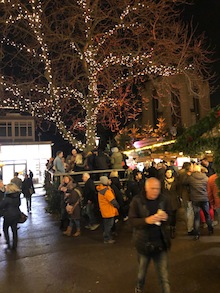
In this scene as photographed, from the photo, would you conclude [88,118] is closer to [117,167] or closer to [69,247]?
[117,167]

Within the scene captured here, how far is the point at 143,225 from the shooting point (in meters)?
3.83

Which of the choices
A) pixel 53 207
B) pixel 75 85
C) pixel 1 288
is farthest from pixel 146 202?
pixel 75 85

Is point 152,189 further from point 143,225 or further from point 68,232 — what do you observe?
point 68,232

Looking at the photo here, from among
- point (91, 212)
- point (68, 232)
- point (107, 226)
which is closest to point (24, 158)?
point (91, 212)

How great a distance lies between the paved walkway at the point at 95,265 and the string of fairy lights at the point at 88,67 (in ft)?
22.6

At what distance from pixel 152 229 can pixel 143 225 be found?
0.45 feet

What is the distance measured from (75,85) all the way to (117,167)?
17.1 ft

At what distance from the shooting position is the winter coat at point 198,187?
7045 mm

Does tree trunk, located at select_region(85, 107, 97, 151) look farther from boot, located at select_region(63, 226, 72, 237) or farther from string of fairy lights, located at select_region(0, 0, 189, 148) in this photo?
boot, located at select_region(63, 226, 72, 237)

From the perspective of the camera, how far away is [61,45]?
13.9 metres

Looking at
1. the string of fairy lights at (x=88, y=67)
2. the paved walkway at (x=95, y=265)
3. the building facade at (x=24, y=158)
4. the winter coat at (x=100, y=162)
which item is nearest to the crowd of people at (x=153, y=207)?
the paved walkway at (x=95, y=265)

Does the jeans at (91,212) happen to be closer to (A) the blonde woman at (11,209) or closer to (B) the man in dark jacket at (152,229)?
(A) the blonde woman at (11,209)

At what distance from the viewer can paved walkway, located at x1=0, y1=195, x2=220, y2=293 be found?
484 centimetres

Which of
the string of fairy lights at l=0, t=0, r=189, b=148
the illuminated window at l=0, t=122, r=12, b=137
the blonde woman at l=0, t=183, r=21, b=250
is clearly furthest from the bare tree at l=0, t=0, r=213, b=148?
the illuminated window at l=0, t=122, r=12, b=137
